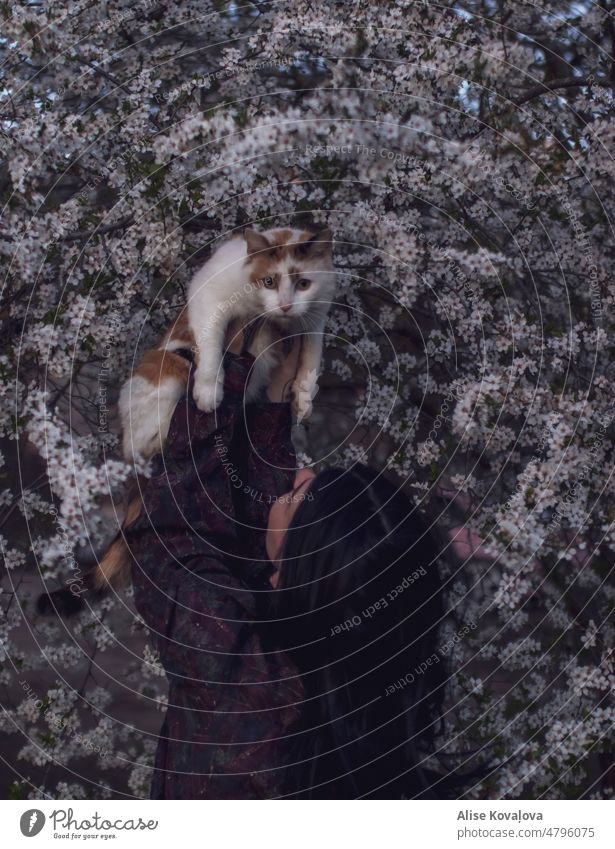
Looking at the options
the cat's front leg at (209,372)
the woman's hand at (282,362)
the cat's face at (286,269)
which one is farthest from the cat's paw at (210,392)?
the cat's face at (286,269)

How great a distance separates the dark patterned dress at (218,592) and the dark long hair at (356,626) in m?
0.07

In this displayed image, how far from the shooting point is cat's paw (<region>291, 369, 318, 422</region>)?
238cm

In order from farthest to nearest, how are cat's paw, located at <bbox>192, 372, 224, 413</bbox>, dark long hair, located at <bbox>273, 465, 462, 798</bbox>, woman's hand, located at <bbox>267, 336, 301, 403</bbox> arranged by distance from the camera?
woman's hand, located at <bbox>267, 336, 301, 403</bbox> < cat's paw, located at <bbox>192, 372, 224, 413</bbox> < dark long hair, located at <bbox>273, 465, 462, 798</bbox>

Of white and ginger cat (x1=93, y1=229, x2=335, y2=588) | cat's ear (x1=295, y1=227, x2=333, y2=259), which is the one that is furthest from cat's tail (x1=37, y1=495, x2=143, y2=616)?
cat's ear (x1=295, y1=227, x2=333, y2=259)

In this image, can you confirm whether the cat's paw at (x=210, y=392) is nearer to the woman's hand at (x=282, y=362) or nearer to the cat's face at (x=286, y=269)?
the woman's hand at (x=282, y=362)

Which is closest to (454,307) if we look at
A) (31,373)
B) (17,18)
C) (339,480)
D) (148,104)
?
(339,480)

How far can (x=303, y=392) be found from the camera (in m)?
2.38

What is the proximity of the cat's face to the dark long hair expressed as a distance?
1.53 feet

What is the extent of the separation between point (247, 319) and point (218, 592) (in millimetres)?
706

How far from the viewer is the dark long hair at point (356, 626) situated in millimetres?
2041

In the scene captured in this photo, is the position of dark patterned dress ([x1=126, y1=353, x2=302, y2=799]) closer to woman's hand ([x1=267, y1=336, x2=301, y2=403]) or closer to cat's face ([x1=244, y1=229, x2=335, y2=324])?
woman's hand ([x1=267, y1=336, x2=301, y2=403])

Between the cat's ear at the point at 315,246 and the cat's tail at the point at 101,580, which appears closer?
the cat's ear at the point at 315,246

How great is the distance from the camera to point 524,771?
2.67 meters

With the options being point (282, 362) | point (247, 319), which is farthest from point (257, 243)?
point (282, 362)
